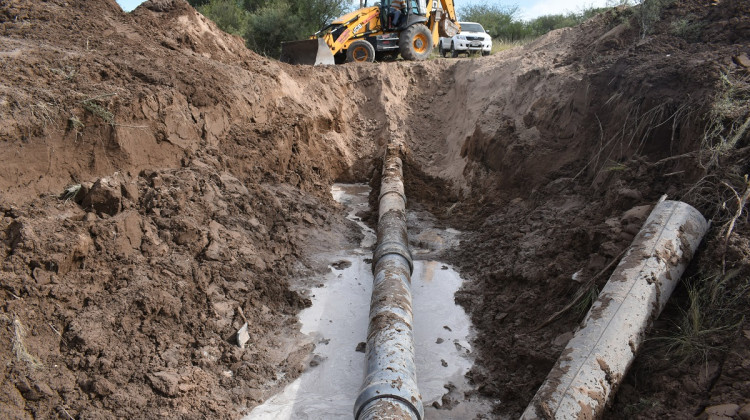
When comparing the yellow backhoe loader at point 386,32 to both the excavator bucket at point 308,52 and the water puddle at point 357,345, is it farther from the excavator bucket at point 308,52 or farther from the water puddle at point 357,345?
the water puddle at point 357,345

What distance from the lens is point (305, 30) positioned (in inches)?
820

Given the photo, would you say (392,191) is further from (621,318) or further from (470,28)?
(470,28)

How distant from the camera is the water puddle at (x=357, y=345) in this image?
4.57 meters

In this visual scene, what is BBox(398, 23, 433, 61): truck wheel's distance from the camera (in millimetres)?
13820

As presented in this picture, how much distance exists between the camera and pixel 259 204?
720cm

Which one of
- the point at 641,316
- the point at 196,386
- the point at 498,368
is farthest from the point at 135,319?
the point at 641,316

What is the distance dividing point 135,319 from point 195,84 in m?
4.01

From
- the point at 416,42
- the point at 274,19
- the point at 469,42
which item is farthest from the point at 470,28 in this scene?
the point at 274,19

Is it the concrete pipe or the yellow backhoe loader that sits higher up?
the yellow backhoe loader

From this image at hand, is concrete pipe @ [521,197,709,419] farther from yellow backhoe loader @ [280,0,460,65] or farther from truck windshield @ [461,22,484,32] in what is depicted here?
truck windshield @ [461,22,484,32]

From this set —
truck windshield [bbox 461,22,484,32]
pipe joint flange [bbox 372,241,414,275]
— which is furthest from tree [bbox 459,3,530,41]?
pipe joint flange [bbox 372,241,414,275]

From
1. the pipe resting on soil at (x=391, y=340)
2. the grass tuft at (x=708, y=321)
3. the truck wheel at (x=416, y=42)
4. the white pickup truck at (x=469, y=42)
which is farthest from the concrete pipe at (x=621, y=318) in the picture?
the white pickup truck at (x=469, y=42)

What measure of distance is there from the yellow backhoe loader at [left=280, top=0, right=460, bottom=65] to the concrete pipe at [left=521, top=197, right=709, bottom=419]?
1067cm

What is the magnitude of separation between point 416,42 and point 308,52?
3.19 m
